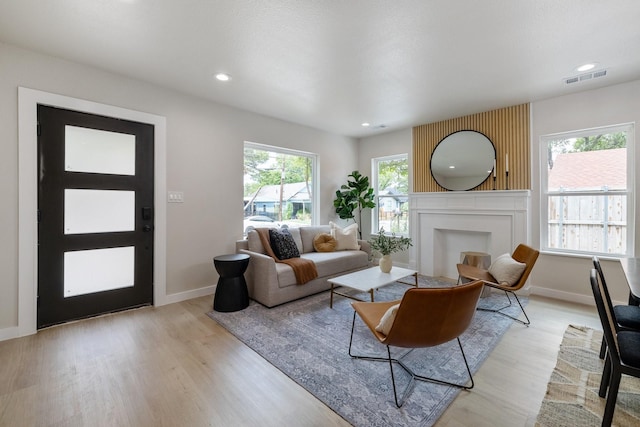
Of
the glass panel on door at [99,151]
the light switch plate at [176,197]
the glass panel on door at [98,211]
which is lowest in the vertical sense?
the glass panel on door at [98,211]

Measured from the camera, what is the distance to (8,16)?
202 cm

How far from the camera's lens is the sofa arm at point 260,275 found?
310 cm

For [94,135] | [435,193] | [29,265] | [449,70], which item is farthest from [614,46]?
[29,265]

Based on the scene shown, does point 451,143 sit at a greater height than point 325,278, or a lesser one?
greater

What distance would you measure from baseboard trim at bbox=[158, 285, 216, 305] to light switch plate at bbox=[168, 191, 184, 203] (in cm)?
115

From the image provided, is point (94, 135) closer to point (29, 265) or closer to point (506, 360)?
point (29, 265)

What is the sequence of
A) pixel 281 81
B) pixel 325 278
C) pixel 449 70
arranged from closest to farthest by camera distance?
pixel 449 70
pixel 281 81
pixel 325 278

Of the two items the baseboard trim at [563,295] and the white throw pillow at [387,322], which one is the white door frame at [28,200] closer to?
the white throw pillow at [387,322]

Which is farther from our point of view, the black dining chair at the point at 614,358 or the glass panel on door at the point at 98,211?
the glass panel on door at the point at 98,211

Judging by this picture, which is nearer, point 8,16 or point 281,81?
point 8,16

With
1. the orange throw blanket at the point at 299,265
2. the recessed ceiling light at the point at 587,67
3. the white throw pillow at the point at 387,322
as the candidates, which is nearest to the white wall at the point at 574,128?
the recessed ceiling light at the point at 587,67

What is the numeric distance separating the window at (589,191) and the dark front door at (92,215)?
5.07m

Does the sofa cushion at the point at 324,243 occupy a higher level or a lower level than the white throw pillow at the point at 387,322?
higher

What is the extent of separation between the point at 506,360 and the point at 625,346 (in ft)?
2.71
